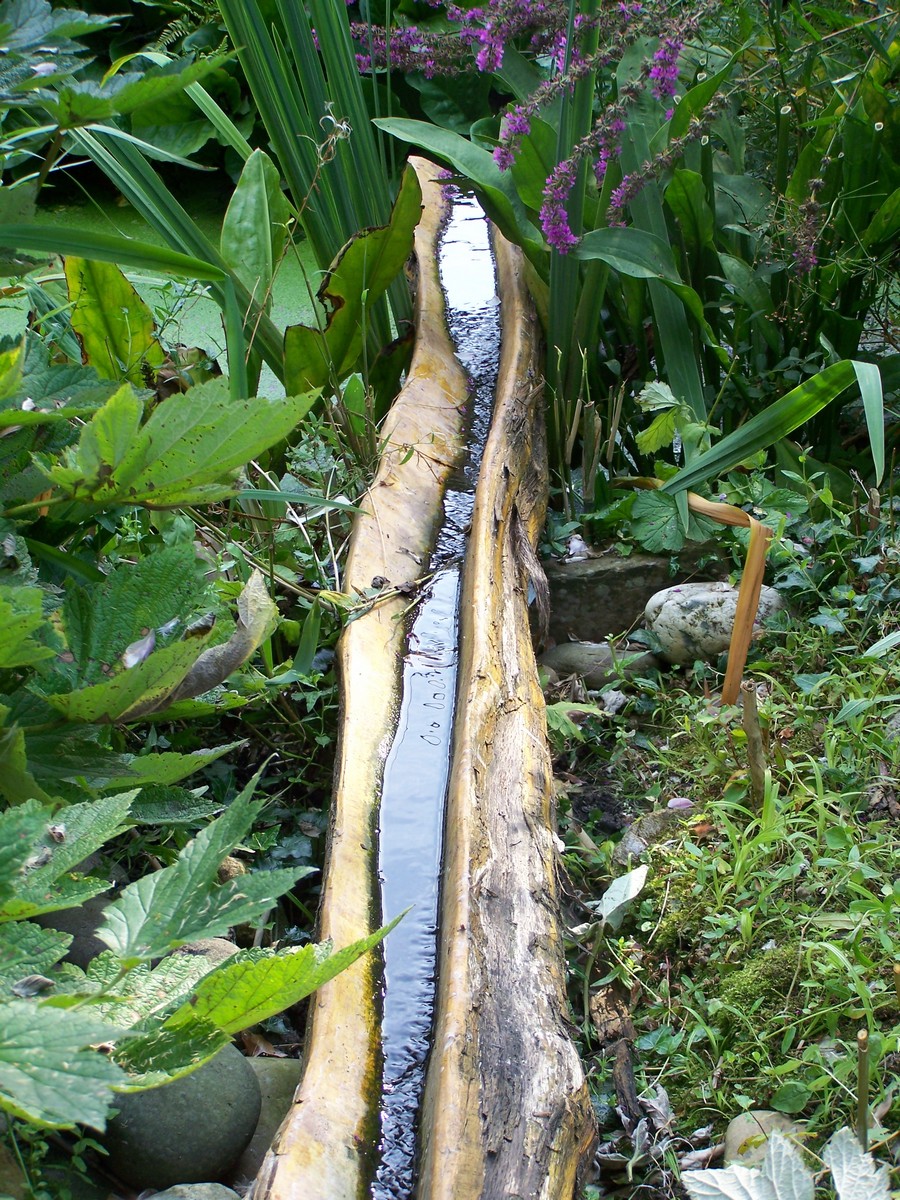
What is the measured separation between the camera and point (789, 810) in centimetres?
164

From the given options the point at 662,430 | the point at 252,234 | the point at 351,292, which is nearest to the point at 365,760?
the point at 662,430

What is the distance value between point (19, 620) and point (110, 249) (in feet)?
1.67

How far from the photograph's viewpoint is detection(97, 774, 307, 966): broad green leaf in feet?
3.05

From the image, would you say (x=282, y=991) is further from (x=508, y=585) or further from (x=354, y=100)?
(x=354, y=100)

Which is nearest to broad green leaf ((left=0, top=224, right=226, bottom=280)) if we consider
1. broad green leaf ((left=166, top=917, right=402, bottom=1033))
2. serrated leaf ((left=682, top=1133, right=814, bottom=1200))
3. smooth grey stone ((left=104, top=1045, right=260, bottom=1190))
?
broad green leaf ((left=166, top=917, right=402, bottom=1033))

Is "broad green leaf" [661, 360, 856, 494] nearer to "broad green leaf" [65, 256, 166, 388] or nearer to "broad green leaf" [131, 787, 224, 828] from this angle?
"broad green leaf" [65, 256, 166, 388]

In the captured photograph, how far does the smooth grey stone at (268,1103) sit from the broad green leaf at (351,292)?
143cm

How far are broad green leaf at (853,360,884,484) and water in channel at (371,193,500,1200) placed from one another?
773 millimetres

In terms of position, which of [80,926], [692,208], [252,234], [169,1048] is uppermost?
[252,234]

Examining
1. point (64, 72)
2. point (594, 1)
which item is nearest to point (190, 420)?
point (64, 72)

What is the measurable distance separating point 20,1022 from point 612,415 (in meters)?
1.92

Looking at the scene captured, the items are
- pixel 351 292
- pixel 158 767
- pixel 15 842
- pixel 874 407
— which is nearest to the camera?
pixel 15 842

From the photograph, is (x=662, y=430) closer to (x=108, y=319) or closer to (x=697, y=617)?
(x=697, y=617)

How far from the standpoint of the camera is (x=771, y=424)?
2.03m
